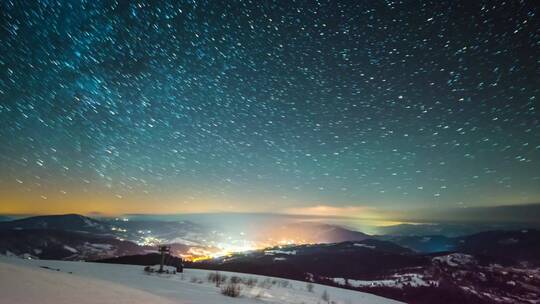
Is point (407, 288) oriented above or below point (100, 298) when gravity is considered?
below

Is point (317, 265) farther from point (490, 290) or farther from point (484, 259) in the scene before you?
point (484, 259)

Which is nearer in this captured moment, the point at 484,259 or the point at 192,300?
the point at 192,300

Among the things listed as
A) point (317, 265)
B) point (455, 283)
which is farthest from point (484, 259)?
point (317, 265)

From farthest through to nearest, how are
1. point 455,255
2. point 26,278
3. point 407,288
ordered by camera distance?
Answer: 1. point 455,255
2. point 407,288
3. point 26,278

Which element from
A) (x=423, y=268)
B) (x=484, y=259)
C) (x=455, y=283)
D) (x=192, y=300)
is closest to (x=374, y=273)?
(x=423, y=268)

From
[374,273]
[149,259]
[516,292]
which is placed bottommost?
[516,292]

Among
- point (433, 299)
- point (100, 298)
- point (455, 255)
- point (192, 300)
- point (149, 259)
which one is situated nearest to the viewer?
point (100, 298)

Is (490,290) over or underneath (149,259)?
underneath

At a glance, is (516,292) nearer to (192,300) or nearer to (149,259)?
(149,259)

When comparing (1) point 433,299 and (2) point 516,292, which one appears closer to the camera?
(1) point 433,299
